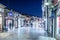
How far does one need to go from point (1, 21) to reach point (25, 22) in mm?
49448

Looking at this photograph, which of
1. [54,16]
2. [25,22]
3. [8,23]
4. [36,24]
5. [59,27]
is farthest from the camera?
[25,22]

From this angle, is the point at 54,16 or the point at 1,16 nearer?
the point at 54,16

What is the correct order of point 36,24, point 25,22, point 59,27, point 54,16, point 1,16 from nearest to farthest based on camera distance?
point 59,27 → point 54,16 → point 1,16 → point 36,24 → point 25,22

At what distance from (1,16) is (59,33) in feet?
54.5

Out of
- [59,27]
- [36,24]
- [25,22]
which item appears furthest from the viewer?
[25,22]

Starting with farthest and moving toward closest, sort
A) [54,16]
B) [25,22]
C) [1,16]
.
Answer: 1. [25,22]
2. [1,16]
3. [54,16]

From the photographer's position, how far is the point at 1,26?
35.0m

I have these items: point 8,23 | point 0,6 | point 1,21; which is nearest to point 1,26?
point 1,21

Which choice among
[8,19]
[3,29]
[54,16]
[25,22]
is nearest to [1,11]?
[3,29]

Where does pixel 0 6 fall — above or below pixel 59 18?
above

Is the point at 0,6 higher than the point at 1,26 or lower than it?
higher

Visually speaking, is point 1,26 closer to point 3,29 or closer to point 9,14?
point 3,29

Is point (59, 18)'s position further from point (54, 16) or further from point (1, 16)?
point (1, 16)

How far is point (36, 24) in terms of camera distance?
7400cm
